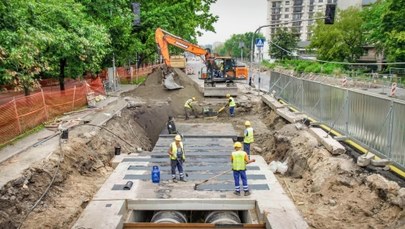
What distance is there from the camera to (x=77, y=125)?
598 inches

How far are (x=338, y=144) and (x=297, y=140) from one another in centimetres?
251

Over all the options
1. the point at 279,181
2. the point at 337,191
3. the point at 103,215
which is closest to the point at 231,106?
the point at 279,181

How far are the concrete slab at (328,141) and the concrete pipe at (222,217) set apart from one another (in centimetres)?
384

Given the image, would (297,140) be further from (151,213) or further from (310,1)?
(310,1)

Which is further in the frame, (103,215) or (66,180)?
(66,180)

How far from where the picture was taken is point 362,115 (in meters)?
10.7

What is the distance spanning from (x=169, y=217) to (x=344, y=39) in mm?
50958

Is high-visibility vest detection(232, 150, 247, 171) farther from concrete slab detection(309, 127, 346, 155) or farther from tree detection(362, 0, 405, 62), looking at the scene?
tree detection(362, 0, 405, 62)

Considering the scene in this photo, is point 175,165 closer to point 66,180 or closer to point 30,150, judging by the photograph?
point 66,180

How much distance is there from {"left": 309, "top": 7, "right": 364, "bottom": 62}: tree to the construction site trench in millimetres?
39784

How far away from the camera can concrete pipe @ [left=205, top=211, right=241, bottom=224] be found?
9.41 metres

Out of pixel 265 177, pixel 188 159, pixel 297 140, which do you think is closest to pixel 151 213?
pixel 188 159

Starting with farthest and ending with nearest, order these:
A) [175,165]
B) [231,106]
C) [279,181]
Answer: [231,106] < [279,181] < [175,165]

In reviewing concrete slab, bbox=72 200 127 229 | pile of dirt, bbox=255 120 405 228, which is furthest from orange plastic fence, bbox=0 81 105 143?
pile of dirt, bbox=255 120 405 228
